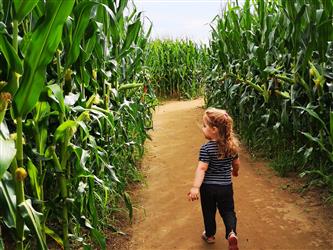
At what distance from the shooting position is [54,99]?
6.84 ft

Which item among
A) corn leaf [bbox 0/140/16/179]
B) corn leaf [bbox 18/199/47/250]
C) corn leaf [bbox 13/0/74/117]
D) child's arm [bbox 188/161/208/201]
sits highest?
corn leaf [bbox 13/0/74/117]

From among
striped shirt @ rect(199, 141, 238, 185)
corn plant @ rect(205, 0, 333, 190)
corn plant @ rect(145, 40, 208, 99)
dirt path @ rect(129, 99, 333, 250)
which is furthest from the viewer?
corn plant @ rect(145, 40, 208, 99)

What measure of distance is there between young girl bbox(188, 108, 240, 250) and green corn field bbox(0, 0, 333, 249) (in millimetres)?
673

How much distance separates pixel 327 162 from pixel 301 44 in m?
1.21

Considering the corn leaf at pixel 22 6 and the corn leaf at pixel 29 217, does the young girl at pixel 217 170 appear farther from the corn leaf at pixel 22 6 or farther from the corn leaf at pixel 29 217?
the corn leaf at pixel 22 6

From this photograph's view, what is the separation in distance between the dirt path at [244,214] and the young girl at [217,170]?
11.3 inches

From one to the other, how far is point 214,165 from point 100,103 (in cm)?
112

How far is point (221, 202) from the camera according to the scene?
3.20 meters

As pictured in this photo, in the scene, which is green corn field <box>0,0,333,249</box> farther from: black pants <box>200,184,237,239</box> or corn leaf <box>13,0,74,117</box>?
black pants <box>200,184,237,239</box>

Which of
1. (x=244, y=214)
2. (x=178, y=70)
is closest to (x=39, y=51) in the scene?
(x=244, y=214)

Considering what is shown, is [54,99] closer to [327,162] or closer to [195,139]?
[327,162]

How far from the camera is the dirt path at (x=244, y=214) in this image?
3.34m

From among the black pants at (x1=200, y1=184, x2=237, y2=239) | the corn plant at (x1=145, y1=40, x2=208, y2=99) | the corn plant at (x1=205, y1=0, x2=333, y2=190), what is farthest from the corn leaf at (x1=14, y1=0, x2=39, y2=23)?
the corn plant at (x1=145, y1=40, x2=208, y2=99)

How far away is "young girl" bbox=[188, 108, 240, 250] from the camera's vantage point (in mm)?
3061
